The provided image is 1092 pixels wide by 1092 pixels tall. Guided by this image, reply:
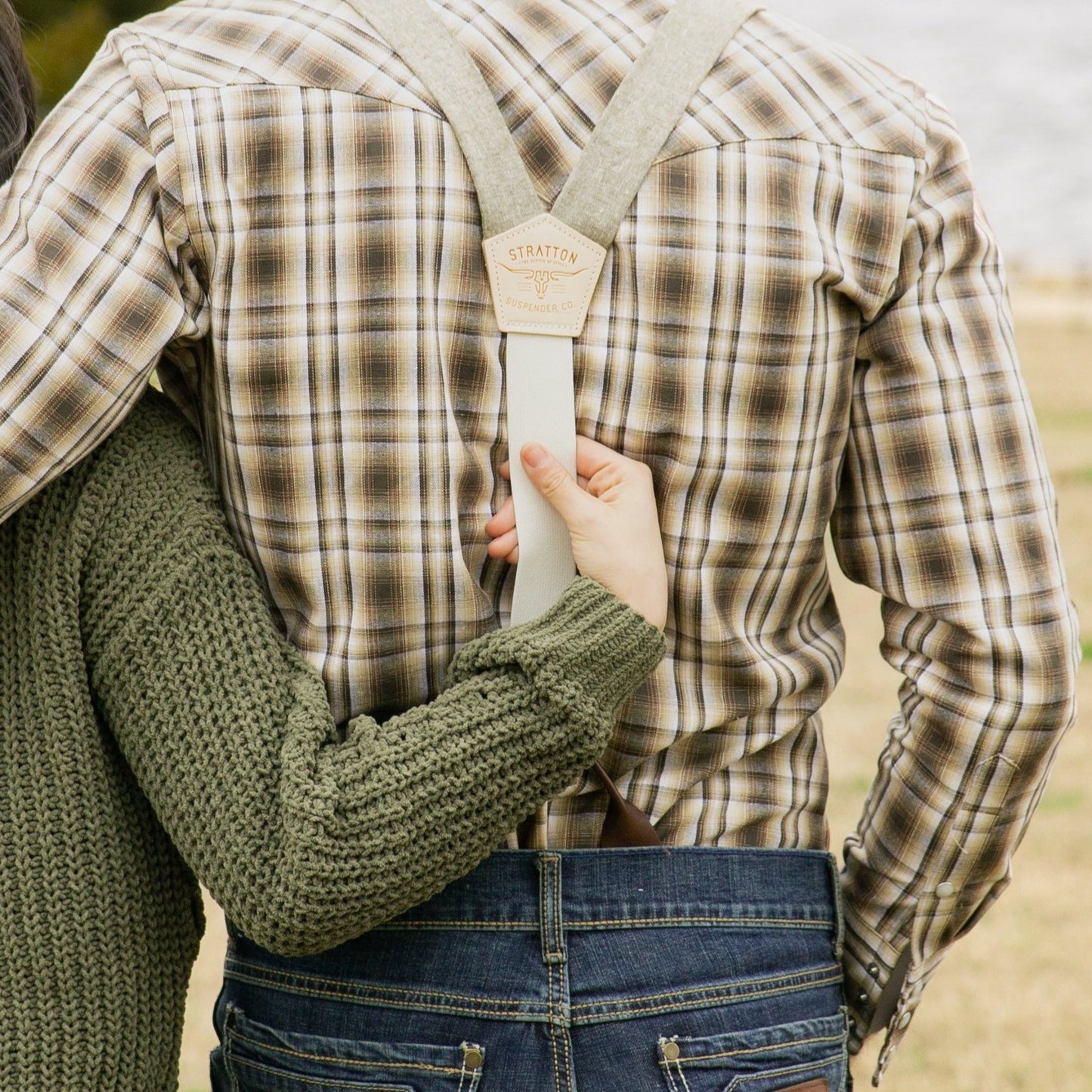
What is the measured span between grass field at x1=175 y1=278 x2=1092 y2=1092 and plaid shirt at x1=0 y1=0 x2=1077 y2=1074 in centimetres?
221

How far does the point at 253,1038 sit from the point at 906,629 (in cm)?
81

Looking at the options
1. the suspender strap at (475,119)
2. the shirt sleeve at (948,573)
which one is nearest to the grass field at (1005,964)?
the shirt sleeve at (948,573)

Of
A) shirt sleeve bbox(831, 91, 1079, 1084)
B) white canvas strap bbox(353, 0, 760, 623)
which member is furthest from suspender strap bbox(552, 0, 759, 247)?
shirt sleeve bbox(831, 91, 1079, 1084)

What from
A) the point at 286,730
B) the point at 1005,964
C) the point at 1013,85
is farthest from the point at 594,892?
the point at 1013,85

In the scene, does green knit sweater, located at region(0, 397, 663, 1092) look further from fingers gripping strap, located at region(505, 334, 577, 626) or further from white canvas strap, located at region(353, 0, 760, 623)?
white canvas strap, located at region(353, 0, 760, 623)

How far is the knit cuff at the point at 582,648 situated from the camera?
1224mm

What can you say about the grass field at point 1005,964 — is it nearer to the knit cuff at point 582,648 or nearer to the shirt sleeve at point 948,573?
the shirt sleeve at point 948,573

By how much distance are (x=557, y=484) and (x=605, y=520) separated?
57 mm

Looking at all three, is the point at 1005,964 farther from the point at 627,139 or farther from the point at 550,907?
the point at 627,139

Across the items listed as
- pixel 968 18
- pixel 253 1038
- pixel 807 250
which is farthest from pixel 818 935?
pixel 968 18

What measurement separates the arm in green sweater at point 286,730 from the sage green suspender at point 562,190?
0.21 metres

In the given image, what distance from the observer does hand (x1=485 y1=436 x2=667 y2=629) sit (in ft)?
4.23

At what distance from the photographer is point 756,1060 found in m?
1.33

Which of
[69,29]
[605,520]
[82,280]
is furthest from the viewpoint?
[69,29]
